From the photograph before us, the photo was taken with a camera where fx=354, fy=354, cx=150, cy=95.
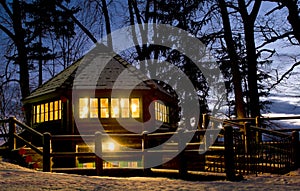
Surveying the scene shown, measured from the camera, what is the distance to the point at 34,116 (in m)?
21.8

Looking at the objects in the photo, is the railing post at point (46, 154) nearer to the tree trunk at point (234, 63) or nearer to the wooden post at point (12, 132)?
the wooden post at point (12, 132)

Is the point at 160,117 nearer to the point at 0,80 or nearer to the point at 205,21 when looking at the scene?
the point at 205,21

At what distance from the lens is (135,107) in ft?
64.2

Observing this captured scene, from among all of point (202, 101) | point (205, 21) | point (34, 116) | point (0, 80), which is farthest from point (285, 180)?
point (0, 80)

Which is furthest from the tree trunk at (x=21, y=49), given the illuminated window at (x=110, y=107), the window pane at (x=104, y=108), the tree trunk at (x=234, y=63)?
the tree trunk at (x=234, y=63)

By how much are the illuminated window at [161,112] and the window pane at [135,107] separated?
1.53 metres

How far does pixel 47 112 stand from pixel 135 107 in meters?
5.24

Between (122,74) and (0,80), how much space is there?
21.0 meters

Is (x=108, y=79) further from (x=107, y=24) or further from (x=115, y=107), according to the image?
(x=107, y=24)

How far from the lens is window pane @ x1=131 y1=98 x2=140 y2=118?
19.5m

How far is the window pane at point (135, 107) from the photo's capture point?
19506 millimetres

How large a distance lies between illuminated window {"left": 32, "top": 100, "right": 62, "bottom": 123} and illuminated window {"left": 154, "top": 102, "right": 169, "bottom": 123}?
5565 mm

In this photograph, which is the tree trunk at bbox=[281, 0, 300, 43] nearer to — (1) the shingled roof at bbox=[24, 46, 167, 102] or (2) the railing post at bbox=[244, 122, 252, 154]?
(2) the railing post at bbox=[244, 122, 252, 154]

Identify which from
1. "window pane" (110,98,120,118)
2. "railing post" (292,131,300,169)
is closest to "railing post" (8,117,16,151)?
"window pane" (110,98,120,118)
